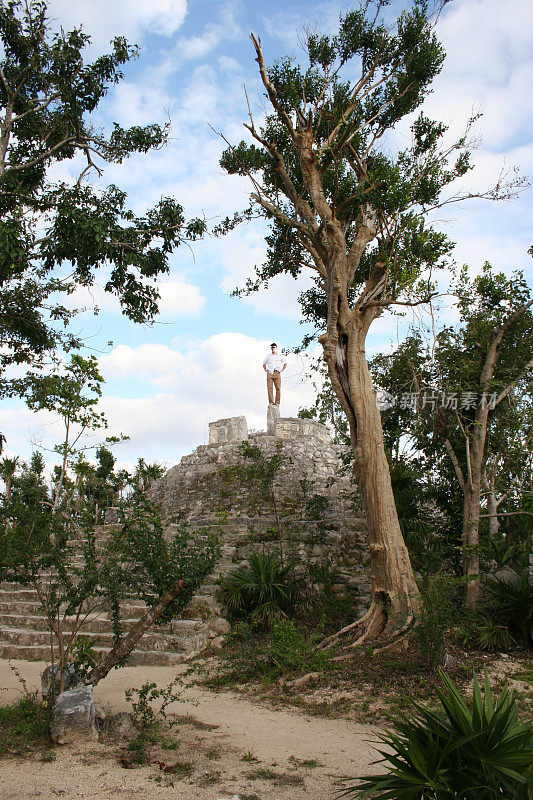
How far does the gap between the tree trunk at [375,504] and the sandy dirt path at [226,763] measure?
233 cm

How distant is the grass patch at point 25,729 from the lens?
4.07 m

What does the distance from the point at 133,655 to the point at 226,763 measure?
377 centimetres

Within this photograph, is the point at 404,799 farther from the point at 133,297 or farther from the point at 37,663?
the point at 133,297

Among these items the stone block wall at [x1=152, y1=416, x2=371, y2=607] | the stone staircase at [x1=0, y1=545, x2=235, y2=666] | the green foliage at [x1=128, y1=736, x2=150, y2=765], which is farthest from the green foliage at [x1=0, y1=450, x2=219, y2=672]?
the stone block wall at [x1=152, y1=416, x2=371, y2=607]

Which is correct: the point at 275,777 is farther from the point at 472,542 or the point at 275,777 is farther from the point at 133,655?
the point at 472,542

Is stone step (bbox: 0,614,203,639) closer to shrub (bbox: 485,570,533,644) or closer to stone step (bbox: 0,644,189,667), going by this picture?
stone step (bbox: 0,644,189,667)

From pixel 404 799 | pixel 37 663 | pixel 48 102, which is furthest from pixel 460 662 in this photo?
pixel 48 102

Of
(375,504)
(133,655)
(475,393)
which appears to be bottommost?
(133,655)

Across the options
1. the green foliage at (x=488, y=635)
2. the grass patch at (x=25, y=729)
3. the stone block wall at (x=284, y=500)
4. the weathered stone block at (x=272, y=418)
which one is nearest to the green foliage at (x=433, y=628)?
the green foliage at (x=488, y=635)

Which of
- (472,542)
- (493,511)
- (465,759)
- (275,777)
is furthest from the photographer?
Result: (493,511)

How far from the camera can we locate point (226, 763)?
3893mm

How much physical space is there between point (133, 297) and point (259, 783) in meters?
7.15

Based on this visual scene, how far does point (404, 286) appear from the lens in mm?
8461

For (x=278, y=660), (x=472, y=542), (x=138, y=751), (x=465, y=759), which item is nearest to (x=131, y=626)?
(x=278, y=660)
